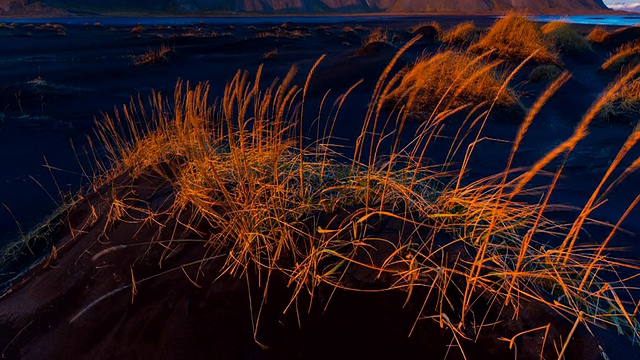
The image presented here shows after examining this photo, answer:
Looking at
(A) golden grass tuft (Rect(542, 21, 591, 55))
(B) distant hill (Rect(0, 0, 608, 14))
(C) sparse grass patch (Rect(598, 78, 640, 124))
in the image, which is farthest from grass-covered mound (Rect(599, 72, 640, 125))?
(B) distant hill (Rect(0, 0, 608, 14))

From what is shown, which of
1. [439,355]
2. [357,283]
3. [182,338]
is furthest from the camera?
Result: [357,283]

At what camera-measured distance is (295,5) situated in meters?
107

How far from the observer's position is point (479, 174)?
169 inches

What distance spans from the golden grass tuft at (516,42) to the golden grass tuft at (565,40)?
0.81 m

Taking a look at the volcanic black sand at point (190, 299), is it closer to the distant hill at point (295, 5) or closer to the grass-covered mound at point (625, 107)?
the grass-covered mound at point (625, 107)

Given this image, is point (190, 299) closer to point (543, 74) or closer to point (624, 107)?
point (624, 107)

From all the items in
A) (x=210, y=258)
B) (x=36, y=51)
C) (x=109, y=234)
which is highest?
(x=210, y=258)

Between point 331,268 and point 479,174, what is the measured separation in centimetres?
309

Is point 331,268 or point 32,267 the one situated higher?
point 331,268

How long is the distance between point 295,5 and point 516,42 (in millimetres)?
108890

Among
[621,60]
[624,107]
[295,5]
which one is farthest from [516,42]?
[295,5]

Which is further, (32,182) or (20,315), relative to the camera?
(32,182)

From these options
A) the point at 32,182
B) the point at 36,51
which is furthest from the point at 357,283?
the point at 36,51

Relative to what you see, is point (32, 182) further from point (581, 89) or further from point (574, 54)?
point (574, 54)
